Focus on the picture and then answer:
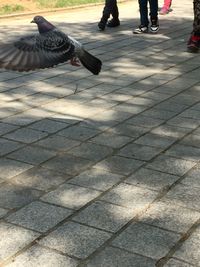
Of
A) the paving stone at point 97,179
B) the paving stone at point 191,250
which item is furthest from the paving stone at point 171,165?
the paving stone at point 191,250

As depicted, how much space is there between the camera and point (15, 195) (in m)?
3.86

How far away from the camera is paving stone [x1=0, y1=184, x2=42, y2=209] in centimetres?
372

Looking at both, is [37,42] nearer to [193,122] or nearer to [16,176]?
[16,176]

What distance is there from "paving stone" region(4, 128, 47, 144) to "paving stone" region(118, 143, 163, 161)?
88cm

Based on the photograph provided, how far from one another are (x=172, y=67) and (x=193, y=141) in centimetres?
301

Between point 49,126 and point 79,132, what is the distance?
371mm

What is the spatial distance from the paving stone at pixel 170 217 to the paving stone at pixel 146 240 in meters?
0.08

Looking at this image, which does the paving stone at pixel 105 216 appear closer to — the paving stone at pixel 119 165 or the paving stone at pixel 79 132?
the paving stone at pixel 119 165

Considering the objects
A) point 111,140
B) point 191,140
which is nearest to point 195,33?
point 191,140

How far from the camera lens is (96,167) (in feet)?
14.2

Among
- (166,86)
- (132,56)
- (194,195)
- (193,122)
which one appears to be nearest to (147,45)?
(132,56)

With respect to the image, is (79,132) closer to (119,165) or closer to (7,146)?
(7,146)

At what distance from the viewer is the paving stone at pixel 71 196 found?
3.71m

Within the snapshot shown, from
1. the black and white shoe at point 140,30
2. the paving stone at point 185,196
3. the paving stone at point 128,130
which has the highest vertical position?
the black and white shoe at point 140,30
